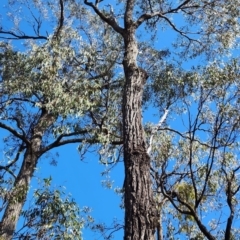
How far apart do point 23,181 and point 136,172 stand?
3.78 m

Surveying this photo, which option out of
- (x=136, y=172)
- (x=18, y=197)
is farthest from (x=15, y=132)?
(x=136, y=172)

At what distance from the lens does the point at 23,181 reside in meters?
7.50

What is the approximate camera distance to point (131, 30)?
6672mm

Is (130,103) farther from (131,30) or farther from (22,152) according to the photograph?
(22,152)

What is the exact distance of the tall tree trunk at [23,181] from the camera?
648 cm

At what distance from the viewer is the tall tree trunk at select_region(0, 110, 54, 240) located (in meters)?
6.48

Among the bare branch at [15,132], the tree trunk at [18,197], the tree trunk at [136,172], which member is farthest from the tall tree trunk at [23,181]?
the tree trunk at [136,172]

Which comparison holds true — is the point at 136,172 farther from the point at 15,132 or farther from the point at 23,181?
the point at 15,132

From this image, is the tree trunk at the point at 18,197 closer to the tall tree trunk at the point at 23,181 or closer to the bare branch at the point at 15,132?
the tall tree trunk at the point at 23,181

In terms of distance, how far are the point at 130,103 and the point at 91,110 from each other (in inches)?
115

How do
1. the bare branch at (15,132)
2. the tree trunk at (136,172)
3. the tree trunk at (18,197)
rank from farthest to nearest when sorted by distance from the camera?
the bare branch at (15,132) < the tree trunk at (18,197) < the tree trunk at (136,172)

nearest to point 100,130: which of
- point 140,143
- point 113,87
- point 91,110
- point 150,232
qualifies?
point 91,110

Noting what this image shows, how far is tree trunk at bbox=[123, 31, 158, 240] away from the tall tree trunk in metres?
2.29

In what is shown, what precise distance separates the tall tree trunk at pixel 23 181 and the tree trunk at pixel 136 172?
7.52 feet
